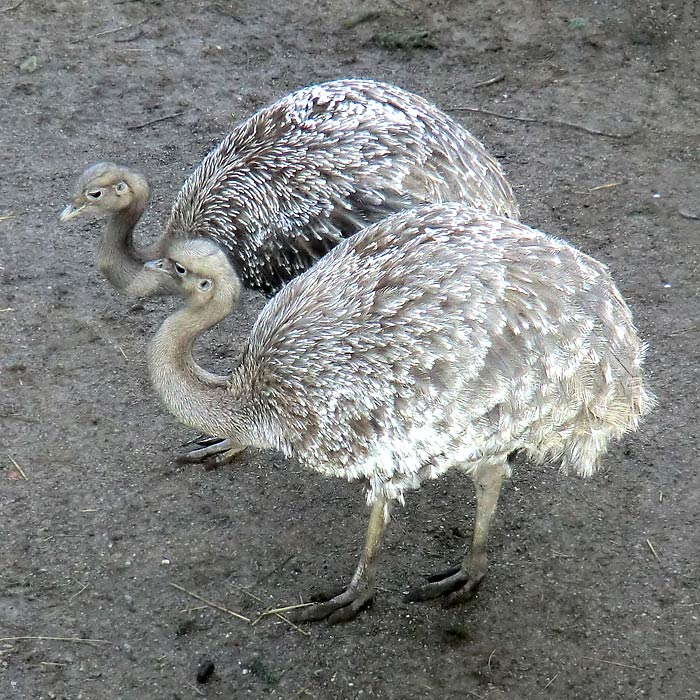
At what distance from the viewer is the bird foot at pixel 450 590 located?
13.1 ft

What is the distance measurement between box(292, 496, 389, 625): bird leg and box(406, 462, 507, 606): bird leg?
0.20m

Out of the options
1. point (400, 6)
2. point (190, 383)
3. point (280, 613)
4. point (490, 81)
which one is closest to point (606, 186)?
point (490, 81)

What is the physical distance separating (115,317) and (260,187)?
1317 millimetres

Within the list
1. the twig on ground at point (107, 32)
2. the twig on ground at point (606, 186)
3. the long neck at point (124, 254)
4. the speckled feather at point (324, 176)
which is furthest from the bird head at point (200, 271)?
the twig on ground at point (107, 32)

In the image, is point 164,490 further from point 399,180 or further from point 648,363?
point 648,363

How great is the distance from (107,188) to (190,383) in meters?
1.26

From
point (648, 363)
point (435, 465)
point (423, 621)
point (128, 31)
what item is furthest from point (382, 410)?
point (128, 31)

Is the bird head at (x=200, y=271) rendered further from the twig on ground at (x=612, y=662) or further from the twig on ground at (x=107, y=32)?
the twig on ground at (x=107, y=32)

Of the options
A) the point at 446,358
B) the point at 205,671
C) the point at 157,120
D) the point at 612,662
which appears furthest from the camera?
the point at 157,120

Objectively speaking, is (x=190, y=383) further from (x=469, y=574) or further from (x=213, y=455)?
(x=469, y=574)

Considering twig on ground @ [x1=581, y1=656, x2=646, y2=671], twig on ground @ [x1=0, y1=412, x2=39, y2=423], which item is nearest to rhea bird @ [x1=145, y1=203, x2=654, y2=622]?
twig on ground @ [x1=581, y1=656, x2=646, y2=671]

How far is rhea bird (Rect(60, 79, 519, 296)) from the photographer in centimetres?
414

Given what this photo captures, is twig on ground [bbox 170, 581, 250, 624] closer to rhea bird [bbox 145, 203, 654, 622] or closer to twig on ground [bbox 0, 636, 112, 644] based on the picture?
twig on ground [bbox 0, 636, 112, 644]

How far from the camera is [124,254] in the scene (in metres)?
4.70
